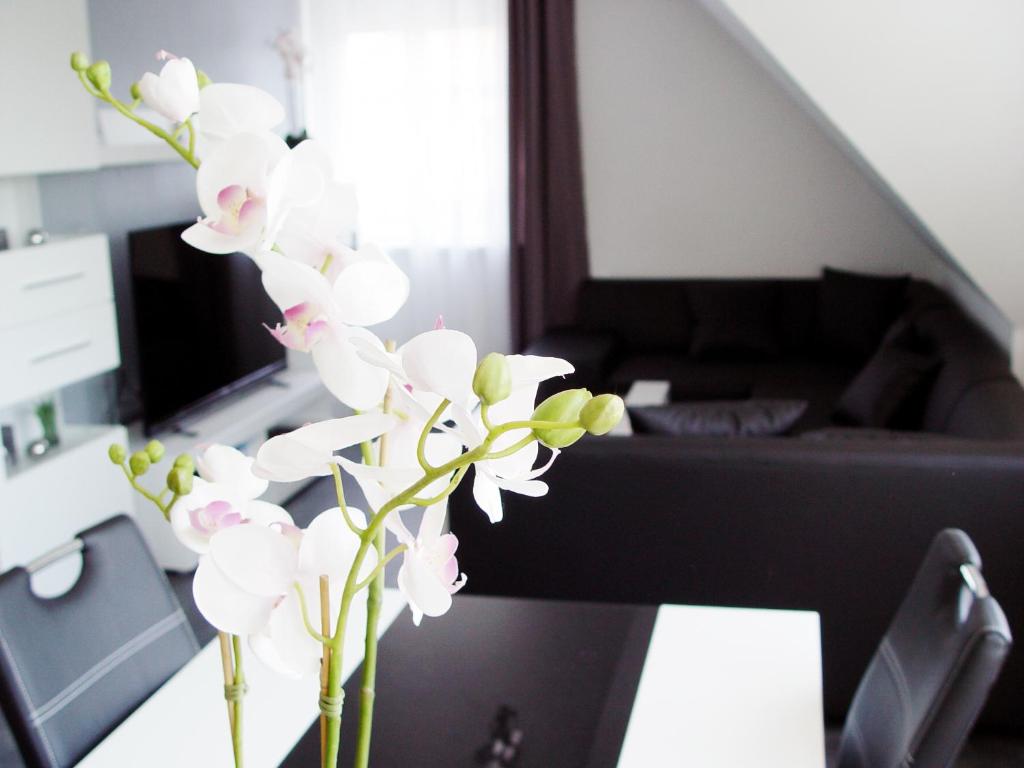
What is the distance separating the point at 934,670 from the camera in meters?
1.59

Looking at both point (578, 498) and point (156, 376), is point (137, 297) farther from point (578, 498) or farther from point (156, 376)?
point (578, 498)

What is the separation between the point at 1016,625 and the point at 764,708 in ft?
4.90

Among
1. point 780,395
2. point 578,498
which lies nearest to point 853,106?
point 578,498

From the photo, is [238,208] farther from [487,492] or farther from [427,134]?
[427,134]

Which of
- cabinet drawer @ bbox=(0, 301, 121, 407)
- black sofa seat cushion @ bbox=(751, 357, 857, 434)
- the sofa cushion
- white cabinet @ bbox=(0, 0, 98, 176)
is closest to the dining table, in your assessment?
cabinet drawer @ bbox=(0, 301, 121, 407)

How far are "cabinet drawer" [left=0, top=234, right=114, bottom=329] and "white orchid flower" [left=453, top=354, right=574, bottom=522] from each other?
330 cm

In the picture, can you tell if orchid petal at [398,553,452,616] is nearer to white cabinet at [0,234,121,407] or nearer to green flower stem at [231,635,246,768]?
green flower stem at [231,635,246,768]

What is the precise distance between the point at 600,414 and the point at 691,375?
4857mm

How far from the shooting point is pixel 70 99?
156 inches

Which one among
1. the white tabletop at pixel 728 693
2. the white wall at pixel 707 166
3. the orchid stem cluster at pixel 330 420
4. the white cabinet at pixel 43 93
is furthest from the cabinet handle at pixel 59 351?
the orchid stem cluster at pixel 330 420

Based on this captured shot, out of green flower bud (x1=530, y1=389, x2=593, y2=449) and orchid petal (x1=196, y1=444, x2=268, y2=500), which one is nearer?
green flower bud (x1=530, y1=389, x2=593, y2=449)

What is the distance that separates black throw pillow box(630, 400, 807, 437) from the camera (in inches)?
125

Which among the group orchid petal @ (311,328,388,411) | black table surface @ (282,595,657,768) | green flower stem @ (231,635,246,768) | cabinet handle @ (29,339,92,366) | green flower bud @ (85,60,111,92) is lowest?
black table surface @ (282,595,657,768)

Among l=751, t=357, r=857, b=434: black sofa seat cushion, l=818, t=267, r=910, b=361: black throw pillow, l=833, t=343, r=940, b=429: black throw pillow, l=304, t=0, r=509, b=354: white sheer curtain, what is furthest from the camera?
l=304, t=0, r=509, b=354: white sheer curtain
